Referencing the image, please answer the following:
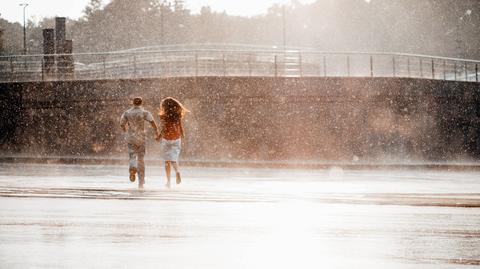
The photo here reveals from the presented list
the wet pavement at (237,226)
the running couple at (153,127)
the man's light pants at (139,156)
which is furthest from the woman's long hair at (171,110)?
the wet pavement at (237,226)

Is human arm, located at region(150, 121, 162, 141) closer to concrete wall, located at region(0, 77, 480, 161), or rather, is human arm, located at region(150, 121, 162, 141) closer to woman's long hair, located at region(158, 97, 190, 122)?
woman's long hair, located at region(158, 97, 190, 122)

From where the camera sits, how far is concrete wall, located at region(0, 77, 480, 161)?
35.4 meters

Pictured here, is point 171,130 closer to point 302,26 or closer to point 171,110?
point 171,110

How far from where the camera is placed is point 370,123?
3600 cm

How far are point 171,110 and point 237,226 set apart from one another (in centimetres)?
807

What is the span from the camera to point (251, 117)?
1396 inches

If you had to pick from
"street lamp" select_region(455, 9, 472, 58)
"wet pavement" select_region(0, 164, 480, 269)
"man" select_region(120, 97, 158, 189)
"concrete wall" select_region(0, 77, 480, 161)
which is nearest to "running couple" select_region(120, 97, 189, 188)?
"man" select_region(120, 97, 158, 189)

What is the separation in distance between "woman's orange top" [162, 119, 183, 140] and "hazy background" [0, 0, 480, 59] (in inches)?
2029

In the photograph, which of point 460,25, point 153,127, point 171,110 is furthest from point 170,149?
point 460,25


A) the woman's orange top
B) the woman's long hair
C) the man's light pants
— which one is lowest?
the man's light pants

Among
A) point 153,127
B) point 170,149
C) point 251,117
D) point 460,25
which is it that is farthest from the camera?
point 460,25

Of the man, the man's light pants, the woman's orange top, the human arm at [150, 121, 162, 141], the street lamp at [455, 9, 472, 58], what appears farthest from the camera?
the street lamp at [455, 9, 472, 58]

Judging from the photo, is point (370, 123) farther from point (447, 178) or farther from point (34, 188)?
point (34, 188)

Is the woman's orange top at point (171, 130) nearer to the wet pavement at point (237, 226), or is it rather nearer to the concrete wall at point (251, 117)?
the wet pavement at point (237, 226)
